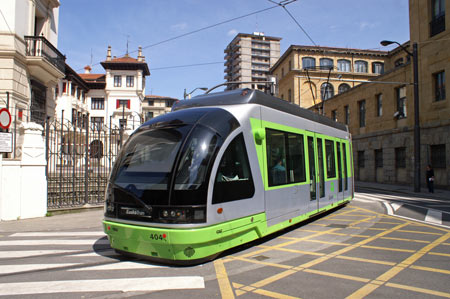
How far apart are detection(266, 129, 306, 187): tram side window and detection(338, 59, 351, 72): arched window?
Result: 47.3 m

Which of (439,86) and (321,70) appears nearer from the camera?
(439,86)

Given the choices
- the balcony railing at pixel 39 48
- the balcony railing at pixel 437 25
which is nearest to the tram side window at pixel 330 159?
the balcony railing at pixel 39 48

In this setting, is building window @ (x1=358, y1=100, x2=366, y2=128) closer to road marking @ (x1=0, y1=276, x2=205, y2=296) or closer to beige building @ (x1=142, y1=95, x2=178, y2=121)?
road marking @ (x1=0, y1=276, x2=205, y2=296)

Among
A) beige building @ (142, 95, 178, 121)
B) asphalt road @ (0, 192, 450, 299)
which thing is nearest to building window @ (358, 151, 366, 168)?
asphalt road @ (0, 192, 450, 299)

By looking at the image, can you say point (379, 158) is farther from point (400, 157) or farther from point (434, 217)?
point (434, 217)

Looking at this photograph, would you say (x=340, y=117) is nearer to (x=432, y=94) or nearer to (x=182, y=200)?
(x=432, y=94)

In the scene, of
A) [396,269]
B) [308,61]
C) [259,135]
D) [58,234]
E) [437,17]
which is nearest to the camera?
[396,269]

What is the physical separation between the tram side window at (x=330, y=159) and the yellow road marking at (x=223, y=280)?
5.86 meters

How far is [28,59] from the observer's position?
55.5ft

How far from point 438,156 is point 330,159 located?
563 inches

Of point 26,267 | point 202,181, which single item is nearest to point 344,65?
point 202,181

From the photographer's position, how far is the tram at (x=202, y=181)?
16.2 ft

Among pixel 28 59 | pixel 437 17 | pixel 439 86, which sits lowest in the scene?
pixel 439 86

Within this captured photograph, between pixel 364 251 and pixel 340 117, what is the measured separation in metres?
30.3
